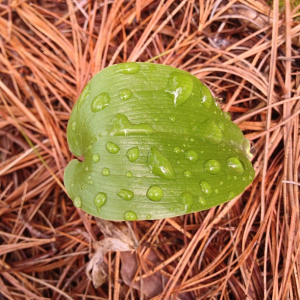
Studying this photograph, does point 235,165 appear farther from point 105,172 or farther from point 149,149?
point 105,172

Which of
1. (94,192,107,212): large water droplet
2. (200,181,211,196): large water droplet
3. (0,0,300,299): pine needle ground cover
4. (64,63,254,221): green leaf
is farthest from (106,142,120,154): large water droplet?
(0,0,300,299): pine needle ground cover

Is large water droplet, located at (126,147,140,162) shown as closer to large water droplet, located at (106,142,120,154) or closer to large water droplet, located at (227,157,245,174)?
large water droplet, located at (106,142,120,154)

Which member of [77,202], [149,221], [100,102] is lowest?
[149,221]

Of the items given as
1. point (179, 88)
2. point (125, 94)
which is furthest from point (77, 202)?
point (179, 88)

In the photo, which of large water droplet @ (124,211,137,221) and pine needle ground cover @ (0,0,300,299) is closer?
large water droplet @ (124,211,137,221)

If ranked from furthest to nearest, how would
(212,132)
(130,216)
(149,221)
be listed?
1. (149,221)
2. (212,132)
3. (130,216)

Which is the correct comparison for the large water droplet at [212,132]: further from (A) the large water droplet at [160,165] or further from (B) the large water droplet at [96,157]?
(B) the large water droplet at [96,157]

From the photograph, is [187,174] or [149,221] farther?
[149,221]
